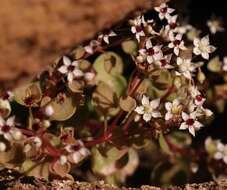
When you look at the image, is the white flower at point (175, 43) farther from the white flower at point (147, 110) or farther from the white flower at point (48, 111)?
the white flower at point (48, 111)

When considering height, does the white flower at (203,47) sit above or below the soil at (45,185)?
above

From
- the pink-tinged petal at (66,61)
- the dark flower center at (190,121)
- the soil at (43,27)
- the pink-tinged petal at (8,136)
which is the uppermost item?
the soil at (43,27)

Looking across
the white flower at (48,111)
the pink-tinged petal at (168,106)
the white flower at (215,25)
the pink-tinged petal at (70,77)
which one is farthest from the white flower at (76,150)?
the white flower at (215,25)

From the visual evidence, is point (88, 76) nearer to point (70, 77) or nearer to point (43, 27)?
point (70, 77)

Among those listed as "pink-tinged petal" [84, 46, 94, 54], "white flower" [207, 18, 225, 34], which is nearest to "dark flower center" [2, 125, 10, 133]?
"pink-tinged petal" [84, 46, 94, 54]

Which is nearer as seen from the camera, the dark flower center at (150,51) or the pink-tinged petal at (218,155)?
the dark flower center at (150,51)

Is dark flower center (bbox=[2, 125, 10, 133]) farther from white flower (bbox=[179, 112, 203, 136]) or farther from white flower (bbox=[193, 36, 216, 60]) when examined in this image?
white flower (bbox=[193, 36, 216, 60])

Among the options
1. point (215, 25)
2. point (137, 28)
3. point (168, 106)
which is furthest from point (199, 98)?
point (215, 25)

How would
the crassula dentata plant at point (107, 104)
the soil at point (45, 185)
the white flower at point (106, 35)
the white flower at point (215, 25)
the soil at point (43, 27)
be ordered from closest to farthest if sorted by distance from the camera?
the soil at point (43, 27) → the soil at point (45, 185) → the crassula dentata plant at point (107, 104) → the white flower at point (106, 35) → the white flower at point (215, 25)

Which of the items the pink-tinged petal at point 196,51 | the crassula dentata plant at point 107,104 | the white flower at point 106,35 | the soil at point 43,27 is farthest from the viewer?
the pink-tinged petal at point 196,51
